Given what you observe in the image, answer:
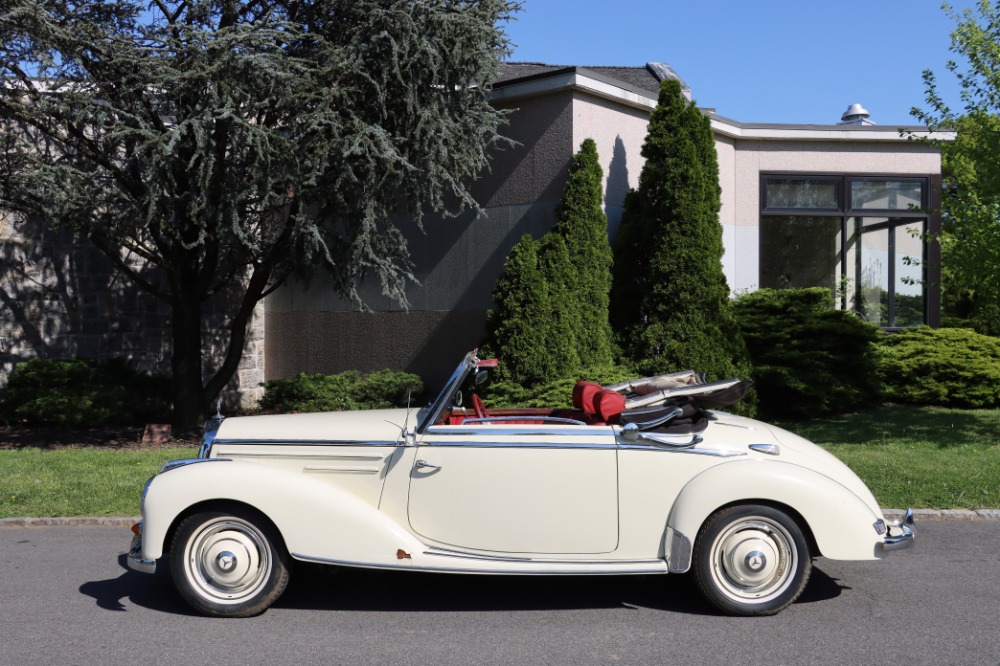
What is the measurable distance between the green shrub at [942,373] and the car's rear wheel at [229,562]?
35.7 feet

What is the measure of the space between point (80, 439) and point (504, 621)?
9.44 metres

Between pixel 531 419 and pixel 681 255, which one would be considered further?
pixel 681 255

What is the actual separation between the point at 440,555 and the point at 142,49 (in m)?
7.98

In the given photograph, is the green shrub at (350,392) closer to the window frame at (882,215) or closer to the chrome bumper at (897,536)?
the window frame at (882,215)

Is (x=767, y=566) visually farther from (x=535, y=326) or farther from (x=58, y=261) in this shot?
(x=58, y=261)

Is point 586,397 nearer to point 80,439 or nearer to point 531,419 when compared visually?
point 531,419

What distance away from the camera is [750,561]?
5.18m

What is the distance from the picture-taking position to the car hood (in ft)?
18.0

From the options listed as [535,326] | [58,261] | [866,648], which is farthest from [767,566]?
[58,261]

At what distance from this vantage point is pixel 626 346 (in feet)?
40.8

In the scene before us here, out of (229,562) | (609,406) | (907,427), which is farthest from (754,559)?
(907,427)

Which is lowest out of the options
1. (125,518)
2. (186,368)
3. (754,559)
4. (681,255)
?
(125,518)

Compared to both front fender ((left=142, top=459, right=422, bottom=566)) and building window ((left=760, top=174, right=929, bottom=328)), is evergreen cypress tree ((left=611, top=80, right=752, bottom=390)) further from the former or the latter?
front fender ((left=142, top=459, right=422, bottom=566))

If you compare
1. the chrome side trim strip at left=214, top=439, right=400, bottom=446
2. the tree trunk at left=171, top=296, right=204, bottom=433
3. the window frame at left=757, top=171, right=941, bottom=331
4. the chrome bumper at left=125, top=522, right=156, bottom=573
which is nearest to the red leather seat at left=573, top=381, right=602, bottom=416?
the chrome side trim strip at left=214, top=439, right=400, bottom=446
